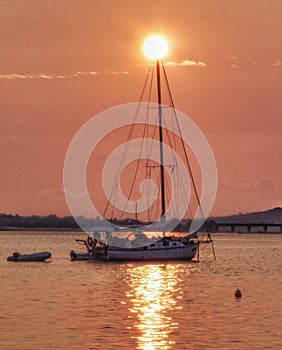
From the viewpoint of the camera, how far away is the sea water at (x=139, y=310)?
1718 inches

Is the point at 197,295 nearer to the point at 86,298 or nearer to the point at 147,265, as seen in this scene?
the point at 86,298

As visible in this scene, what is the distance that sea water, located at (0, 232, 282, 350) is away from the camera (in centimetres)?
4362

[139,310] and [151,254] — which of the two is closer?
[139,310]

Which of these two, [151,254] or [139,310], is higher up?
[151,254]

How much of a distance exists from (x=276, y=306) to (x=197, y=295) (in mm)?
10353

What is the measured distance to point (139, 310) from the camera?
5650 centimetres

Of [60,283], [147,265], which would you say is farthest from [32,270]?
[60,283]

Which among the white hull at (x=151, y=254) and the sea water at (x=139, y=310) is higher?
the white hull at (x=151, y=254)

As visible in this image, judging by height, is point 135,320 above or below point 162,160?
below

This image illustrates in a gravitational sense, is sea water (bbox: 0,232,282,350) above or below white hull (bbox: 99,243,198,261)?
below

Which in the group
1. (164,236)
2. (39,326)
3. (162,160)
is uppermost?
(162,160)

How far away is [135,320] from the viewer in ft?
167

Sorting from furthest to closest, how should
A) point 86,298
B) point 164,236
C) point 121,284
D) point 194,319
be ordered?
1. point 164,236
2. point 121,284
3. point 86,298
4. point 194,319

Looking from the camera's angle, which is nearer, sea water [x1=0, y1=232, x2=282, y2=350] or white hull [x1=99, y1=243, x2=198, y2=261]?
sea water [x1=0, y1=232, x2=282, y2=350]
